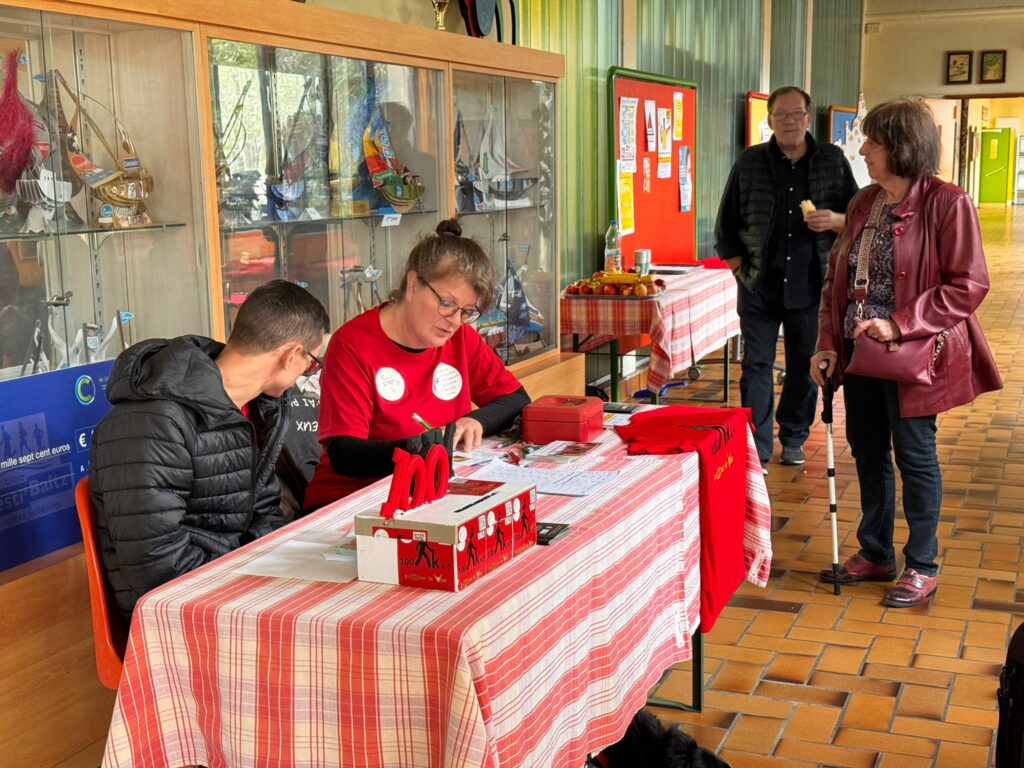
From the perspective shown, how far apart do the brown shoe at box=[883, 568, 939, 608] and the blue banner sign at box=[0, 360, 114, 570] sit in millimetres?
2695

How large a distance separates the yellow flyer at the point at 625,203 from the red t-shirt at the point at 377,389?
14.2ft

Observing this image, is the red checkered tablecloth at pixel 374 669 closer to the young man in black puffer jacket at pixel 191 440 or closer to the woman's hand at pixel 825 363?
the young man in black puffer jacket at pixel 191 440

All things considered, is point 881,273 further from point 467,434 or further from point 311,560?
point 311,560

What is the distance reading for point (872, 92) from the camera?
18.9m

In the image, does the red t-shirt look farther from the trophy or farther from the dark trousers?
the dark trousers

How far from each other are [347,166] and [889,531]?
2.37 metres

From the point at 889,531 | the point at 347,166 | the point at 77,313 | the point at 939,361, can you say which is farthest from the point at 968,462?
the point at 77,313

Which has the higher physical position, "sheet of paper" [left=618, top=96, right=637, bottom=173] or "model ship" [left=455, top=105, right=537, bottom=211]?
"sheet of paper" [left=618, top=96, right=637, bottom=173]

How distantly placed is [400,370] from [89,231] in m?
0.93

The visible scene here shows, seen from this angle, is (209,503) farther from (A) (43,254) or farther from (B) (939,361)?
(B) (939,361)

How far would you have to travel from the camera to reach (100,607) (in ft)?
7.56

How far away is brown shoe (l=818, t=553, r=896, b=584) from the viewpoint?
14.0 feet

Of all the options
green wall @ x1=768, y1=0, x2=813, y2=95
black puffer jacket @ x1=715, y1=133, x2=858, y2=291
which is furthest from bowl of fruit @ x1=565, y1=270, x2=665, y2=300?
green wall @ x1=768, y1=0, x2=813, y2=95

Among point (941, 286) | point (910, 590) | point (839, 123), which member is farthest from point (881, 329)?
point (839, 123)
